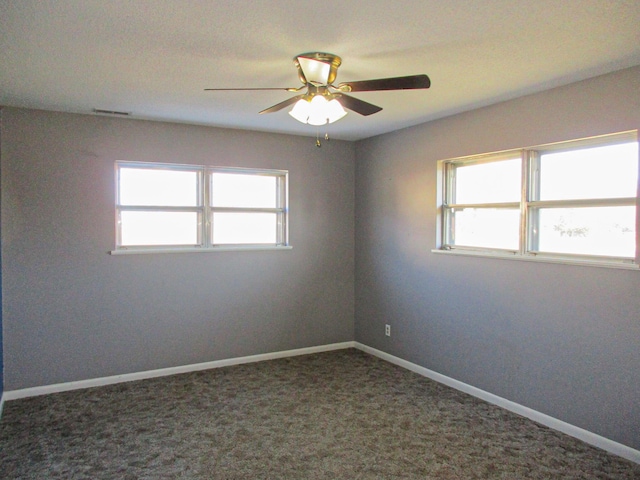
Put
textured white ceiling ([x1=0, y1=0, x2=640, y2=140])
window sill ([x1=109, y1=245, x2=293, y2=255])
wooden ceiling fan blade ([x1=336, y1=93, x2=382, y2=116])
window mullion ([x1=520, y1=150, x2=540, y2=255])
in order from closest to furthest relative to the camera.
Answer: textured white ceiling ([x1=0, y1=0, x2=640, y2=140])
wooden ceiling fan blade ([x1=336, y1=93, x2=382, y2=116])
window mullion ([x1=520, y1=150, x2=540, y2=255])
window sill ([x1=109, y1=245, x2=293, y2=255])

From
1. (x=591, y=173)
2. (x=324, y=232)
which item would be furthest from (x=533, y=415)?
(x=324, y=232)

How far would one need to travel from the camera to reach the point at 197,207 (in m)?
4.35

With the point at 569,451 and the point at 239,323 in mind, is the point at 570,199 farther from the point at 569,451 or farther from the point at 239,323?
the point at 239,323

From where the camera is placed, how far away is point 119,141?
155 inches

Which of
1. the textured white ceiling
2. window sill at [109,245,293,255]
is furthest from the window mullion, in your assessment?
window sill at [109,245,293,255]

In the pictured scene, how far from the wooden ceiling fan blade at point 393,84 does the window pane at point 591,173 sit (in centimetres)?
156

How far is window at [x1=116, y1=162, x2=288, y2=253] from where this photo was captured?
4.09 m

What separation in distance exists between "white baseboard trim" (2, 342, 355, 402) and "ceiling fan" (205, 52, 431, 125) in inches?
107

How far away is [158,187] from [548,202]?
3319mm

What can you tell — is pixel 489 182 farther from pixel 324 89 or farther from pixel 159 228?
pixel 159 228

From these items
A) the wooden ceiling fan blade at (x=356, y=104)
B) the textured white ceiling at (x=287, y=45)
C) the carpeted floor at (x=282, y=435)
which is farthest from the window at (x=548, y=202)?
the wooden ceiling fan blade at (x=356, y=104)

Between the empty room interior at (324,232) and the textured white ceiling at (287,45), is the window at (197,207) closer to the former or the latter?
the empty room interior at (324,232)

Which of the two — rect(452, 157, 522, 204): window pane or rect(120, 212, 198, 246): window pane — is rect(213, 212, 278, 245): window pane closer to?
rect(120, 212, 198, 246): window pane

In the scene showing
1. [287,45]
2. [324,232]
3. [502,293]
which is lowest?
[502,293]
